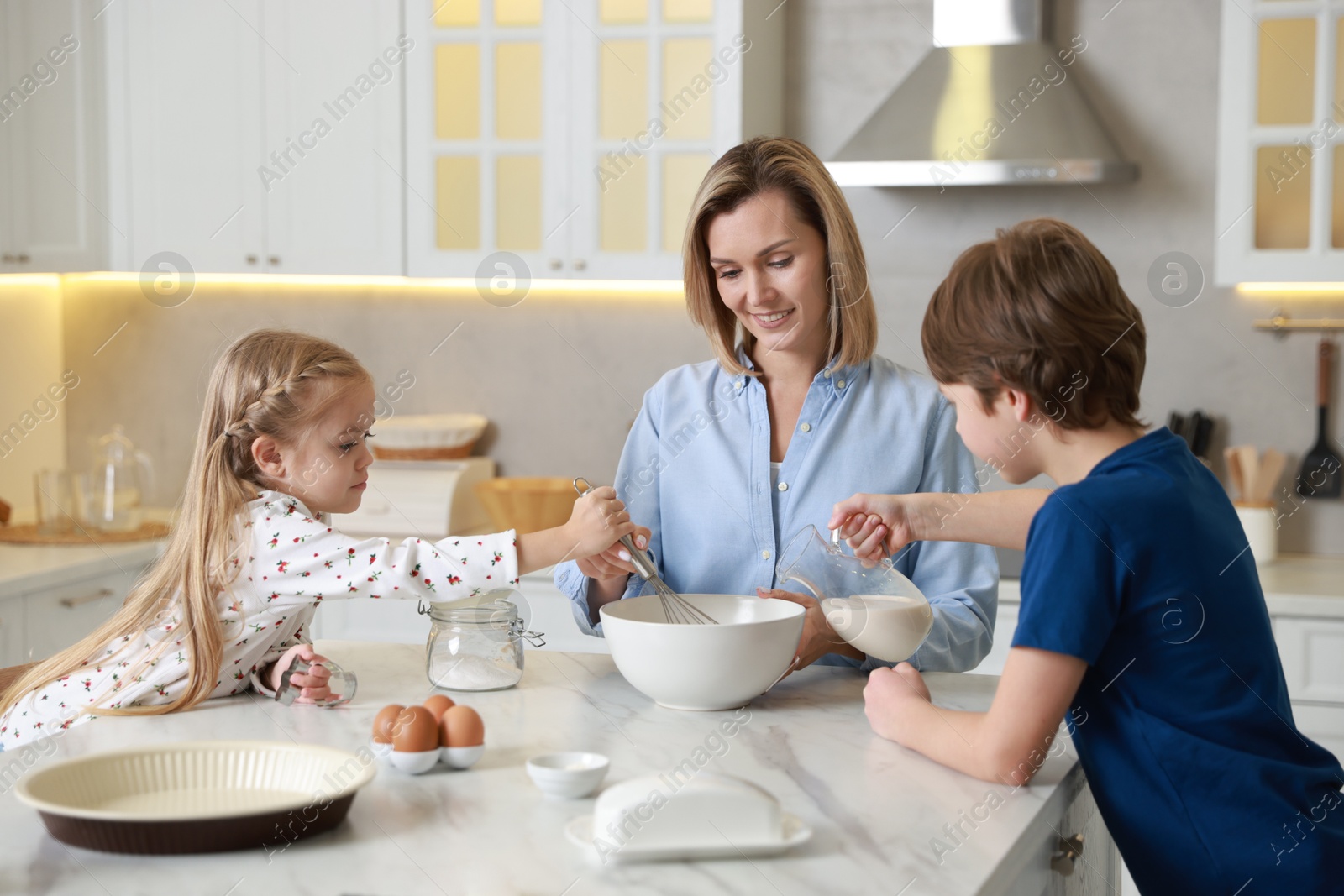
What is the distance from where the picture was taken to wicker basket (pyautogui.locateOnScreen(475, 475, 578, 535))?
9.79 feet

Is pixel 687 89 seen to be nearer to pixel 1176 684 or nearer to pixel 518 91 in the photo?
pixel 518 91

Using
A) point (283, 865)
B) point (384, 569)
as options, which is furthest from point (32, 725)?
point (283, 865)

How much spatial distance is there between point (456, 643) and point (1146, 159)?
221 centimetres

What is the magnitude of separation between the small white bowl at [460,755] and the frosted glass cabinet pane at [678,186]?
1.90 m

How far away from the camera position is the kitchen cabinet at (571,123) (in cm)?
283

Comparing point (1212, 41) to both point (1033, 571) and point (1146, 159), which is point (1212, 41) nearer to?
point (1146, 159)

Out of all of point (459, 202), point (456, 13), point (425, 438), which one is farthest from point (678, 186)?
point (425, 438)

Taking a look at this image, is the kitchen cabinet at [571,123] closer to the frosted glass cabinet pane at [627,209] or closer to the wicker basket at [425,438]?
the frosted glass cabinet pane at [627,209]

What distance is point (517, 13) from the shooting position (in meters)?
2.92

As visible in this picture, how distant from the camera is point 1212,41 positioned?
2844mm

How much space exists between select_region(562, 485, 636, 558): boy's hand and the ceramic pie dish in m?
0.43

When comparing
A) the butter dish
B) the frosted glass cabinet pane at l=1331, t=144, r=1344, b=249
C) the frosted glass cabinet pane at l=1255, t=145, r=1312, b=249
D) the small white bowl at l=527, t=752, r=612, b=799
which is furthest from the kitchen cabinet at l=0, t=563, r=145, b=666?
the frosted glass cabinet pane at l=1331, t=144, r=1344, b=249

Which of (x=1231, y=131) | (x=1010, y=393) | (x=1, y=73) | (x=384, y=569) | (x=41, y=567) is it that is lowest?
(x=41, y=567)

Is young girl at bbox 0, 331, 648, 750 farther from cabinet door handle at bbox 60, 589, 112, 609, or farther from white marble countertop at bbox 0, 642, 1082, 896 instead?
cabinet door handle at bbox 60, 589, 112, 609
